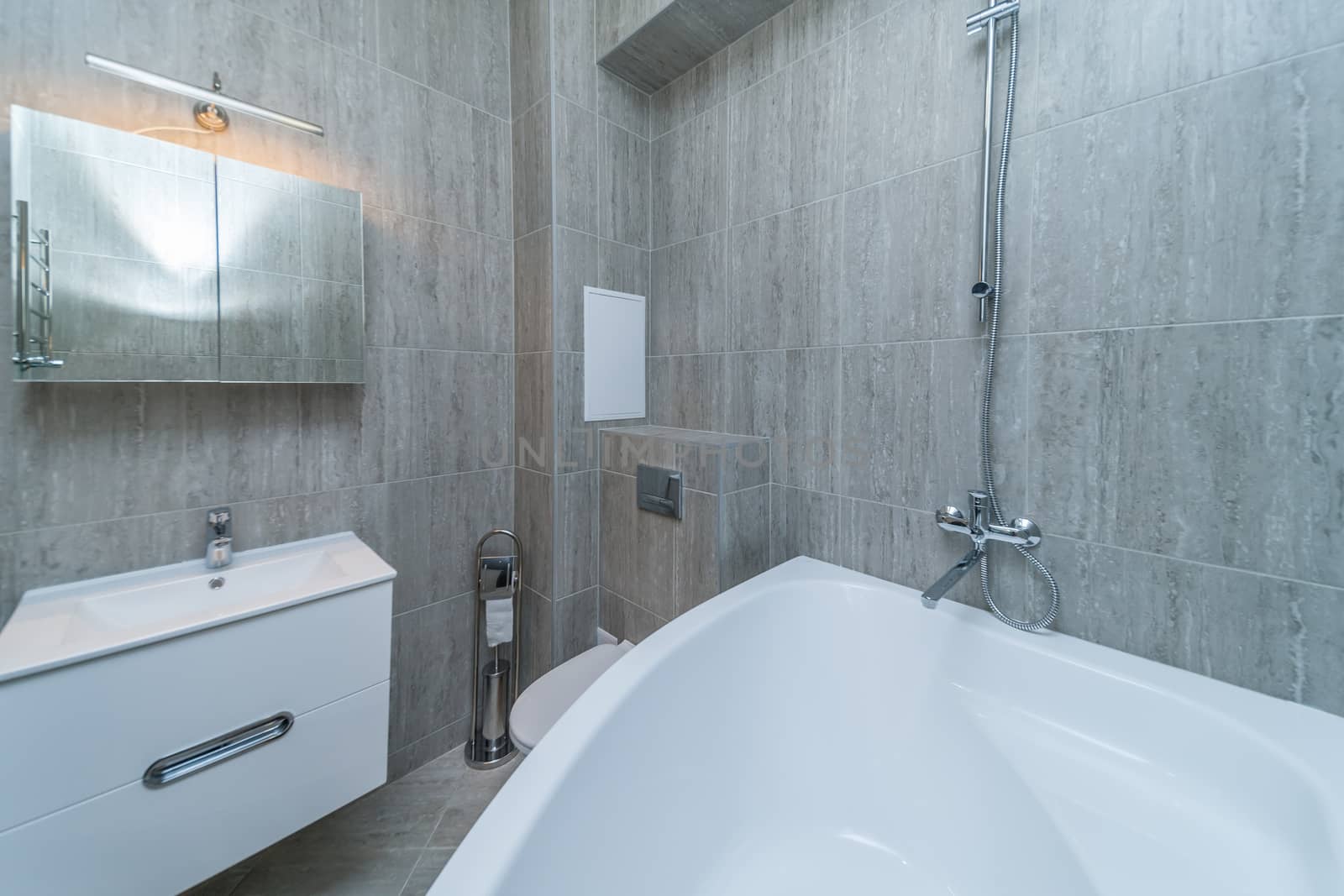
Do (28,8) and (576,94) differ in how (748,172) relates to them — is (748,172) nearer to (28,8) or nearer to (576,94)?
(576,94)

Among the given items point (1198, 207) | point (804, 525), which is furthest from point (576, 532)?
point (1198, 207)

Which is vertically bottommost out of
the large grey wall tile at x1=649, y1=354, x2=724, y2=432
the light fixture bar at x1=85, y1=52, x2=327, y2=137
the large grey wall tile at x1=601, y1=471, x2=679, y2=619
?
the large grey wall tile at x1=601, y1=471, x2=679, y2=619

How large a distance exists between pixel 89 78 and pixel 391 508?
1171mm

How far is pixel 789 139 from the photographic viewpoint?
1463mm

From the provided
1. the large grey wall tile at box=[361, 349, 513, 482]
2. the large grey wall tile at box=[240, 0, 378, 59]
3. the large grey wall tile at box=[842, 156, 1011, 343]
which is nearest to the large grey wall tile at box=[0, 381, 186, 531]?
the large grey wall tile at box=[361, 349, 513, 482]

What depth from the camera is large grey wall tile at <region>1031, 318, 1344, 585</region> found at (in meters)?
0.80

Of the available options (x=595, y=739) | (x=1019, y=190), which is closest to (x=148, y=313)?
(x=595, y=739)

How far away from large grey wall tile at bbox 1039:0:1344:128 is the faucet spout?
93 centimetres

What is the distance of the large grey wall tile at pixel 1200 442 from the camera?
800 millimetres

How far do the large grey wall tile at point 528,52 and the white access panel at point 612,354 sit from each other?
68 cm

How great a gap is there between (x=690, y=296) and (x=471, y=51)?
1084mm

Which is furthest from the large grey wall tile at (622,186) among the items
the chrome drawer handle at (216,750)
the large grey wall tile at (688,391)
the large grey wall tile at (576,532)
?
the chrome drawer handle at (216,750)

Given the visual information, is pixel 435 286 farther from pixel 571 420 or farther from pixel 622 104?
pixel 622 104

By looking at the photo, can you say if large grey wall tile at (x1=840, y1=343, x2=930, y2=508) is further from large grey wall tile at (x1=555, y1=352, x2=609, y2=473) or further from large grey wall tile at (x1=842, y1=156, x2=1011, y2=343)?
large grey wall tile at (x1=555, y1=352, x2=609, y2=473)
